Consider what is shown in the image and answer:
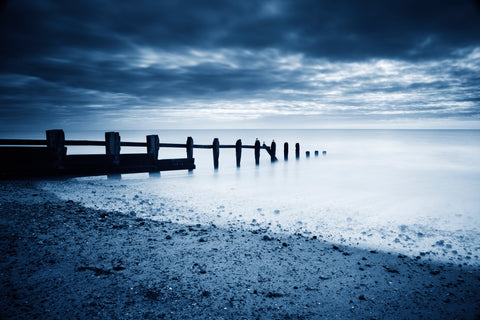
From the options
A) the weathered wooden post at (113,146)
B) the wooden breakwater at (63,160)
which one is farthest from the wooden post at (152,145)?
the weathered wooden post at (113,146)

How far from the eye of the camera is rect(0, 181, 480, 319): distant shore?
2600mm

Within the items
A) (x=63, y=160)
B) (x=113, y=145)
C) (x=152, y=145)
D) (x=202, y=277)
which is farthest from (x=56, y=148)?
(x=202, y=277)

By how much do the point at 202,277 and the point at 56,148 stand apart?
839 cm

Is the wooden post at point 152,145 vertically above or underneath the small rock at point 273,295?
above

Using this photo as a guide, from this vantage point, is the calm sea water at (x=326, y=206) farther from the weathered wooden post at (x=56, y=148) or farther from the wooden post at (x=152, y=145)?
the wooden post at (x=152, y=145)

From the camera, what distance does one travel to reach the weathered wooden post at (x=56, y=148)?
902 cm

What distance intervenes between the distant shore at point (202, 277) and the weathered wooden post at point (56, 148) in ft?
16.0

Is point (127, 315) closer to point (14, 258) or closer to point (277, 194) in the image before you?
point (14, 258)

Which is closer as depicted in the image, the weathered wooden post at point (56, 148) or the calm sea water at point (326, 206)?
the calm sea water at point (326, 206)

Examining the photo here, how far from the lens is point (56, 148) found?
29.7 feet

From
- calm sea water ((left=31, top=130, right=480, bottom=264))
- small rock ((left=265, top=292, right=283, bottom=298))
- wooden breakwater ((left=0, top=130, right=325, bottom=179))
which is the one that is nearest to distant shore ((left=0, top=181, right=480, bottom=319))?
small rock ((left=265, top=292, right=283, bottom=298))

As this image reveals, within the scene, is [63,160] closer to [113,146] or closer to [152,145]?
[113,146]

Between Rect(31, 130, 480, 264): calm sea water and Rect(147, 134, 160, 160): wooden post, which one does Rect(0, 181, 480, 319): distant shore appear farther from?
Rect(147, 134, 160, 160): wooden post

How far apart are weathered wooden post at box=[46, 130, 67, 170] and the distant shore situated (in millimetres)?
4873
